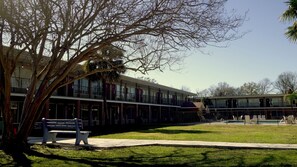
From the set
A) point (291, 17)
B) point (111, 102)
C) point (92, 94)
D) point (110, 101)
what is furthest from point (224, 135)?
point (111, 102)

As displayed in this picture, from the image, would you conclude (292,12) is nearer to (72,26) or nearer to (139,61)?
(139,61)

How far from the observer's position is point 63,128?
1404 centimetres

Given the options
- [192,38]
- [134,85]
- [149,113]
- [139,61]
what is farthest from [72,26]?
[149,113]

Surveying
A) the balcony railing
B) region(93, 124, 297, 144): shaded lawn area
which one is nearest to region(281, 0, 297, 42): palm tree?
region(93, 124, 297, 144): shaded lawn area

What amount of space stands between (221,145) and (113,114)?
105ft

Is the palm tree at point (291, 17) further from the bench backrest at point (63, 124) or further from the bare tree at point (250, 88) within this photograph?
the bare tree at point (250, 88)

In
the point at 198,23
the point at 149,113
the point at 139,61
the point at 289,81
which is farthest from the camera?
the point at 289,81

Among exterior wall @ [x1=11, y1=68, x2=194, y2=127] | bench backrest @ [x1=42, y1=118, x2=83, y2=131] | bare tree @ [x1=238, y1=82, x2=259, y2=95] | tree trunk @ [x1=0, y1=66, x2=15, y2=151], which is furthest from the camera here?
bare tree @ [x1=238, y1=82, x2=259, y2=95]

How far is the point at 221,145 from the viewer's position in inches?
511

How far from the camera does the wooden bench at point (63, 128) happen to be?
44.1 feet

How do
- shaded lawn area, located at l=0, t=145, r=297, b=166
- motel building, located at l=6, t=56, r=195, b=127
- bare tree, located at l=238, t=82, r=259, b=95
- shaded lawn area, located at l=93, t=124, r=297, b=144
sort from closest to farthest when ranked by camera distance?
shaded lawn area, located at l=0, t=145, r=297, b=166 < shaded lawn area, located at l=93, t=124, r=297, b=144 < motel building, located at l=6, t=56, r=195, b=127 < bare tree, located at l=238, t=82, r=259, b=95

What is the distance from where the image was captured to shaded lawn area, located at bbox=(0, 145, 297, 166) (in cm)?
934

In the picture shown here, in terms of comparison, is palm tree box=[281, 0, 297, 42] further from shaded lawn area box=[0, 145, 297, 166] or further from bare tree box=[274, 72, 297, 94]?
bare tree box=[274, 72, 297, 94]

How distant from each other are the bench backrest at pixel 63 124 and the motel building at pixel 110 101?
5.68 metres
